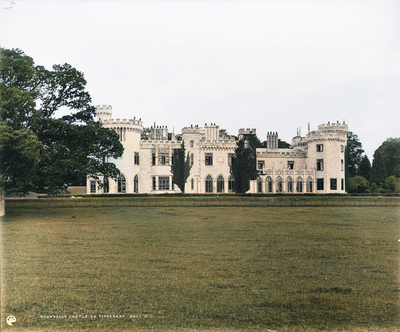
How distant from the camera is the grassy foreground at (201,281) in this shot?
8.18 metres

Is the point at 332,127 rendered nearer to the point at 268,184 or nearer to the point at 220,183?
the point at 268,184

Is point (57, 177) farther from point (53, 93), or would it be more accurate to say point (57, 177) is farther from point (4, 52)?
point (4, 52)

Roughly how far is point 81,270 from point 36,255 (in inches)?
115

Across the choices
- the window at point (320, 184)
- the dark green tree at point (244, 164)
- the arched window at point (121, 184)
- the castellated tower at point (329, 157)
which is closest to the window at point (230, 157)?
the dark green tree at point (244, 164)

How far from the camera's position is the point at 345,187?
57688 mm

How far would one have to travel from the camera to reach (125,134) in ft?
171

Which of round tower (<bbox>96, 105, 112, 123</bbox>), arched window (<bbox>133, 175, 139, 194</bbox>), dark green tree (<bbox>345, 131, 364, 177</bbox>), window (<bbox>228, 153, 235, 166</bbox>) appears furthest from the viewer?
dark green tree (<bbox>345, 131, 364, 177</bbox>)

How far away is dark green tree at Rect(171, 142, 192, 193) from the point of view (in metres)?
53.9

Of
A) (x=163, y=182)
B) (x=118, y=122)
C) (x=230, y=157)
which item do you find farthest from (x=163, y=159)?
(x=230, y=157)

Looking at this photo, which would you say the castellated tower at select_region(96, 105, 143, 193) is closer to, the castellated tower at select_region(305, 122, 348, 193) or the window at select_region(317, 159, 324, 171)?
the castellated tower at select_region(305, 122, 348, 193)

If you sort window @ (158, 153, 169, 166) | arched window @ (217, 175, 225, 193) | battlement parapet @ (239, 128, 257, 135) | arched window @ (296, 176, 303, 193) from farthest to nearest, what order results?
arched window @ (296, 176, 303, 193) → arched window @ (217, 175, 225, 193) → battlement parapet @ (239, 128, 257, 135) → window @ (158, 153, 169, 166)

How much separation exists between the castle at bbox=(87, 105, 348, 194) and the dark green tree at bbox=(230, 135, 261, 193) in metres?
0.79

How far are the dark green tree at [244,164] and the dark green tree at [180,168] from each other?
6.00m

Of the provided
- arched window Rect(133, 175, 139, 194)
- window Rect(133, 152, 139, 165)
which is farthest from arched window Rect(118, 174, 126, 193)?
window Rect(133, 152, 139, 165)
